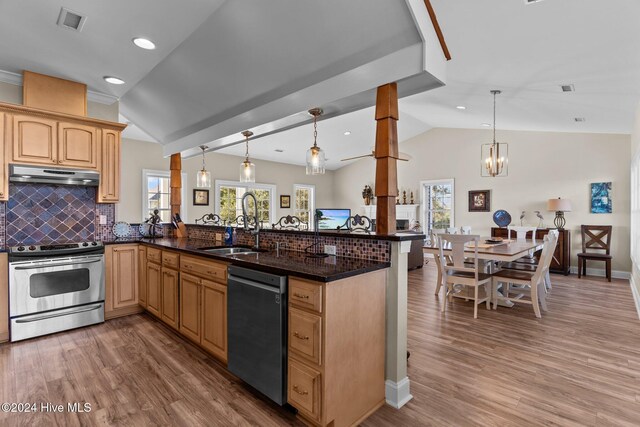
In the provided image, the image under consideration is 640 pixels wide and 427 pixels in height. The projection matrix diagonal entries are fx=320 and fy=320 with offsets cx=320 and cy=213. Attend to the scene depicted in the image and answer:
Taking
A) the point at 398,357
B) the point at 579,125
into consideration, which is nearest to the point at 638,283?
the point at 579,125

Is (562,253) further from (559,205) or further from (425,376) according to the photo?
(425,376)

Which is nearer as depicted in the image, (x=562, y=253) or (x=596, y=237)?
(x=596, y=237)

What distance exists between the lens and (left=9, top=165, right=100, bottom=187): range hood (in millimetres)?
3320

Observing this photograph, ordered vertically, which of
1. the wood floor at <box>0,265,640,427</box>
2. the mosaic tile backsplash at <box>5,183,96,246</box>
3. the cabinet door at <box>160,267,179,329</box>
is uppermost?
the mosaic tile backsplash at <box>5,183,96,246</box>

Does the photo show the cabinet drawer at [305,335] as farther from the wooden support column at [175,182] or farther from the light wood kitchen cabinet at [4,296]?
the wooden support column at [175,182]

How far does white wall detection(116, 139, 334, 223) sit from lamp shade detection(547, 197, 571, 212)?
5722 mm

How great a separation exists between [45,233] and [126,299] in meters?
1.18

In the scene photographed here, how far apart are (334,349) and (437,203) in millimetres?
7435

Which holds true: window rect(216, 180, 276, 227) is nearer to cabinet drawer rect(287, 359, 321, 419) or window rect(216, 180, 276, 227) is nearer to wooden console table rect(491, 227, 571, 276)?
cabinet drawer rect(287, 359, 321, 419)

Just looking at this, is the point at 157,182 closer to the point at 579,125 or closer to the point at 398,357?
the point at 398,357

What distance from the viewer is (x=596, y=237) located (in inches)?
237

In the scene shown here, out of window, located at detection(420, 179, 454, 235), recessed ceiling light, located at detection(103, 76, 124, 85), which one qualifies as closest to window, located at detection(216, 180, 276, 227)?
recessed ceiling light, located at detection(103, 76, 124, 85)

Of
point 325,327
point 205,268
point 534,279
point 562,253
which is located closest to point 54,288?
point 205,268

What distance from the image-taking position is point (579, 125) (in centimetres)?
538
